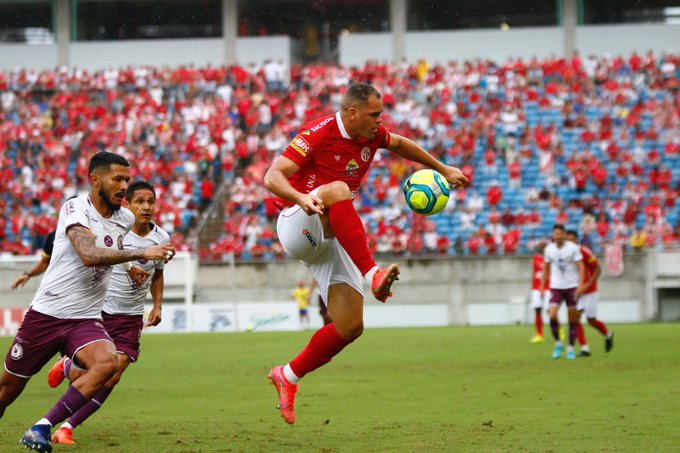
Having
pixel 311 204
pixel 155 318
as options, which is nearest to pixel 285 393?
pixel 155 318

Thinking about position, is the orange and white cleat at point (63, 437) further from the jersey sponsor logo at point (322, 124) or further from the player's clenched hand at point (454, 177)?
the player's clenched hand at point (454, 177)

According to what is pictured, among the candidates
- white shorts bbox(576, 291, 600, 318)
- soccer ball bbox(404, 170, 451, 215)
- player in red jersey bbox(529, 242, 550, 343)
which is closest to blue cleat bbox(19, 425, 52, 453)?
soccer ball bbox(404, 170, 451, 215)

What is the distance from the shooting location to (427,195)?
877 centimetres

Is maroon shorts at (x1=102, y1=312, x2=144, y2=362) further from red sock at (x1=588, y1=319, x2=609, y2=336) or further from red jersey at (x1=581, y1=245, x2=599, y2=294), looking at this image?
red sock at (x1=588, y1=319, x2=609, y2=336)

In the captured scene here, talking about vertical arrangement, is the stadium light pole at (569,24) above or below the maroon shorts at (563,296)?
A: above

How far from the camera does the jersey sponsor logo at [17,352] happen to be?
25.9 ft

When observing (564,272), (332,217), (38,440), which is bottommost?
(564,272)

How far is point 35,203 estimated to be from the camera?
33.6 meters

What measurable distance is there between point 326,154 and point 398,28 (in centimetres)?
3321

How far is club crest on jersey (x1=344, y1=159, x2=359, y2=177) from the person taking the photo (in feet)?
28.3

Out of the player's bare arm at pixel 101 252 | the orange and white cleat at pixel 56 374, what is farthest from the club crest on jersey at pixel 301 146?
the orange and white cleat at pixel 56 374

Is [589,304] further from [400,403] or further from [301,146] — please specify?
[301,146]

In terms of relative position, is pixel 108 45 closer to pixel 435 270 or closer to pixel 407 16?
pixel 407 16

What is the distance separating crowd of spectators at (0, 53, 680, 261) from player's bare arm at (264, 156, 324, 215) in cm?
2202
